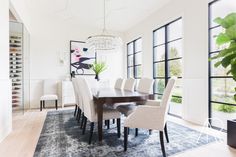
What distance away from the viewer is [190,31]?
11.8 ft

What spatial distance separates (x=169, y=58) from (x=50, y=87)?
3.95 meters

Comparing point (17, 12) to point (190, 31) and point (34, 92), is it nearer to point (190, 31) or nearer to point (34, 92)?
point (34, 92)

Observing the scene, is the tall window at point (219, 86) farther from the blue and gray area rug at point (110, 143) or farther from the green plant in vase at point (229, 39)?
the green plant in vase at point (229, 39)

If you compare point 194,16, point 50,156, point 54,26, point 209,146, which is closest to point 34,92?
point 54,26

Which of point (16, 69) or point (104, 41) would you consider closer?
point (104, 41)

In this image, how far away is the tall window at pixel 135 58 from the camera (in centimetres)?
595

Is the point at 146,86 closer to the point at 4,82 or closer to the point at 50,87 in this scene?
the point at 4,82

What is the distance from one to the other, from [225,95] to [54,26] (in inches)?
214

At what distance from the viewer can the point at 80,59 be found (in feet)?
19.6

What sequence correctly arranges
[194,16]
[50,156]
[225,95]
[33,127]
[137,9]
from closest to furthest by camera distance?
[50,156] → [225,95] → [33,127] → [194,16] → [137,9]

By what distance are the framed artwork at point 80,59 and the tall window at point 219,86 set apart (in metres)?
4.10

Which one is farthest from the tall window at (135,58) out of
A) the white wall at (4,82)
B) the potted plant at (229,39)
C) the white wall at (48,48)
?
the potted plant at (229,39)

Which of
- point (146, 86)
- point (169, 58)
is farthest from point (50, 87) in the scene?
point (169, 58)

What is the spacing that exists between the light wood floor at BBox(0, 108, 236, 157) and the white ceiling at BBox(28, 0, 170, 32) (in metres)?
3.06
